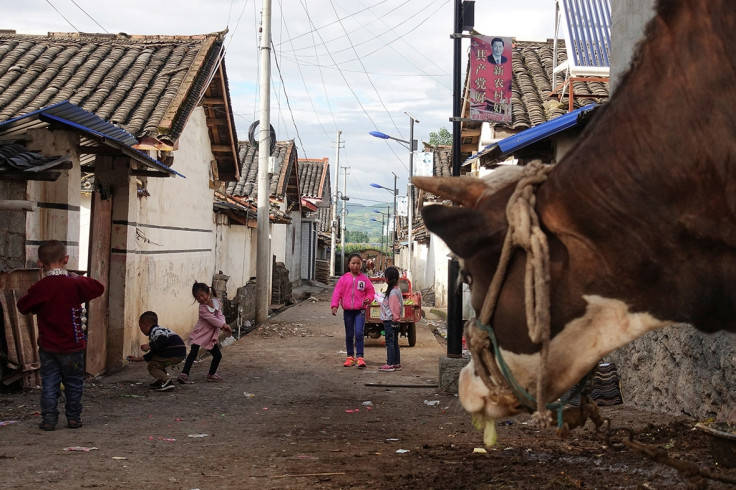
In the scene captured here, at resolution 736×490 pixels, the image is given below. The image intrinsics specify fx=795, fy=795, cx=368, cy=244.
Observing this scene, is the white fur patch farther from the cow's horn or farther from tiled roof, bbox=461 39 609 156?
tiled roof, bbox=461 39 609 156

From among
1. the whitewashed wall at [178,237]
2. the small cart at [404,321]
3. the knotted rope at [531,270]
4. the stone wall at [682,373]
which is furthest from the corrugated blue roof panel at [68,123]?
the knotted rope at [531,270]

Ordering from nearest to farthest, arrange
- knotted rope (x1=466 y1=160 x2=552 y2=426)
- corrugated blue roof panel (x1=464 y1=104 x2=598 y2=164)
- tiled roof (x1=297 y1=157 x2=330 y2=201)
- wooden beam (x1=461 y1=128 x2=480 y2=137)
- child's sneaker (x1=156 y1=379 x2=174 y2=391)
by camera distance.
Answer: knotted rope (x1=466 y1=160 x2=552 y2=426), corrugated blue roof panel (x1=464 y1=104 x2=598 y2=164), child's sneaker (x1=156 y1=379 x2=174 y2=391), wooden beam (x1=461 y1=128 x2=480 y2=137), tiled roof (x1=297 y1=157 x2=330 y2=201)

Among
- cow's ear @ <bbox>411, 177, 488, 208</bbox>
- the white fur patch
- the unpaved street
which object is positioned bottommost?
the unpaved street

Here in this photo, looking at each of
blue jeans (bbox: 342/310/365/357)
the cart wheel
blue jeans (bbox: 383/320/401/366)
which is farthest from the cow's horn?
the cart wheel

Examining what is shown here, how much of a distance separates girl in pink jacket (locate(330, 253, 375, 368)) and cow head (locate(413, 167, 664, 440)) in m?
9.59

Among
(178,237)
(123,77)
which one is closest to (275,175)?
(178,237)

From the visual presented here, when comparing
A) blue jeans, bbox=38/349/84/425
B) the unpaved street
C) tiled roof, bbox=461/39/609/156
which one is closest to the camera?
the unpaved street

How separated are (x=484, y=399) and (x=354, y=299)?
9.56 metres

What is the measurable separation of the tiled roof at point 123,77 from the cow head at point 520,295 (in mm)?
10138

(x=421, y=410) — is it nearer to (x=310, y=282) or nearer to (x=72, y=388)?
(x=72, y=388)

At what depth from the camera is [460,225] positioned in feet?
7.20

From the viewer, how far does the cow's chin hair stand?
234 centimetres

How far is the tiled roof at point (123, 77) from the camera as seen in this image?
1234 centimetres

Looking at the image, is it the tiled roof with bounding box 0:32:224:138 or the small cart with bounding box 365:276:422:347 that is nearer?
the tiled roof with bounding box 0:32:224:138
